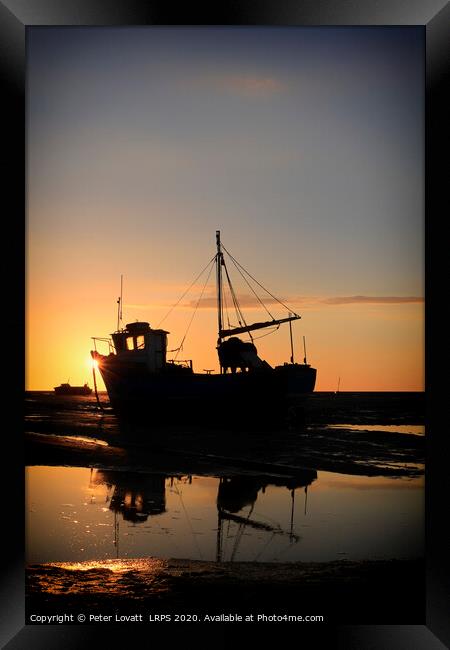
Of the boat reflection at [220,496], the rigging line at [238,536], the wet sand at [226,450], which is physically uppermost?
the rigging line at [238,536]

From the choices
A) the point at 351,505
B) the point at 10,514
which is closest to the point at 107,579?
the point at 10,514

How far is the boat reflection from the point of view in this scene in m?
6.96

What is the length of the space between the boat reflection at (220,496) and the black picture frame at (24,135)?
4.40 feet

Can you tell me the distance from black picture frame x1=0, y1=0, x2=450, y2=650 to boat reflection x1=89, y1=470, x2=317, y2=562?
1341 mm

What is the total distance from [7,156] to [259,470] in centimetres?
756

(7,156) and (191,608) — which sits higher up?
(7,156)

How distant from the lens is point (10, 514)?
5.11 meters

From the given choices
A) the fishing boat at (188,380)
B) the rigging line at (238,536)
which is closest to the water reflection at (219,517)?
the rigging line at (238,536)

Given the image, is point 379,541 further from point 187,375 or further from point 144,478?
point 187,375

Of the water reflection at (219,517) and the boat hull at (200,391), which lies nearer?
the water reflection at (219,517)

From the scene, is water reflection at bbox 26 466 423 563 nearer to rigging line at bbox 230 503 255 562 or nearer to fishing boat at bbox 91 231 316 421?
rigging line at bbox 230 503 255 562

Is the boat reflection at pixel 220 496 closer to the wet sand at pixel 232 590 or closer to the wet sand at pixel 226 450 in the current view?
the wet sand at pixel 232 590

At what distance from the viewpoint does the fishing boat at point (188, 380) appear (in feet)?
77.1

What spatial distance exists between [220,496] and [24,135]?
17.4 feet
